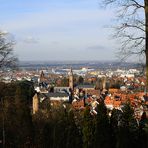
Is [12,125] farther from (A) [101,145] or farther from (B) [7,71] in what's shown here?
(B) [7,71]

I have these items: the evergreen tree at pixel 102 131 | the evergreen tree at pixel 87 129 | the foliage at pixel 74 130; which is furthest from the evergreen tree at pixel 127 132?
the evergreen tree at pixel 87 129

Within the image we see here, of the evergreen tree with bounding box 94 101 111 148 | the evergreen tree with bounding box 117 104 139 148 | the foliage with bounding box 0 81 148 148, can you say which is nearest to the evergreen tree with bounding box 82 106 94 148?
the foliage with bounding box 0 81 148 148

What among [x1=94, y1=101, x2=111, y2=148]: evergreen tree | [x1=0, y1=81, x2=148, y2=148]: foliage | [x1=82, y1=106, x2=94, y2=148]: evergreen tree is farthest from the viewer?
[x1=82, y1=106, x2=94, y2=148]: evergreen tree

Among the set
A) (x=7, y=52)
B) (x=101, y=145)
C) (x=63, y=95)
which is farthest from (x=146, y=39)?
(x=63, y=95)

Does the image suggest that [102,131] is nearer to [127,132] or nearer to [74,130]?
[127,132]

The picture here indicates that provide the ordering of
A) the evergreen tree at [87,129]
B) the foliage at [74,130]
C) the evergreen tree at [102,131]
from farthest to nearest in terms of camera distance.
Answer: the evergreen tree at [87,129] < the evergreen tree at [102,131] < the foliage at [74,130]

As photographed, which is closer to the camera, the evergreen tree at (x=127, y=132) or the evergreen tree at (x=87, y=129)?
the evergreen tree at (x=127, y=132)

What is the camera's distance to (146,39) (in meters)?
7.77

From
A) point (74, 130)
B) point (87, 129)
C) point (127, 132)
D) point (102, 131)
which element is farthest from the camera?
point (87, 129)

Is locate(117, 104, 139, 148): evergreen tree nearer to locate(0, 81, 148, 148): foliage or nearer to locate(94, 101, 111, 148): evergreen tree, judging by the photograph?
locate(0, 81, 148, 148): foliage

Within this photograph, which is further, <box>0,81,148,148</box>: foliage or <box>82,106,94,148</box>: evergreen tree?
<box>82,106,94,148</box>: evergreen tree

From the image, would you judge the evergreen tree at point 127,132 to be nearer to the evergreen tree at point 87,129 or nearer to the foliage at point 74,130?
the foliage at point 74,130

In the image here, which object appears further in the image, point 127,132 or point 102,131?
point 102,131

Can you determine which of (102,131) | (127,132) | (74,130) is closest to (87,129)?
(74,130)
